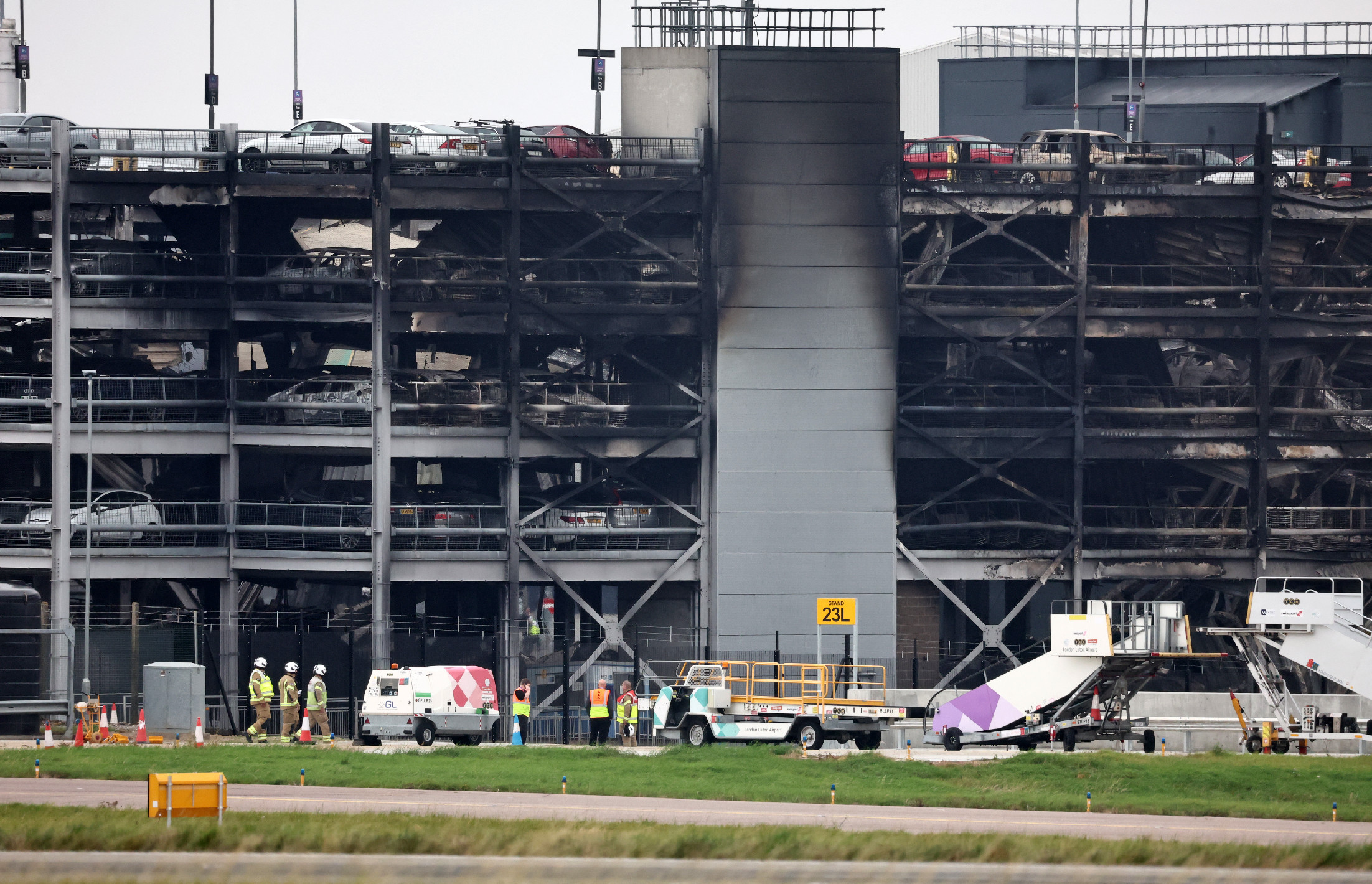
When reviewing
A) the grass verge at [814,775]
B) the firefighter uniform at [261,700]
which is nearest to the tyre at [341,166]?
the firefighter uniform at [261,700]

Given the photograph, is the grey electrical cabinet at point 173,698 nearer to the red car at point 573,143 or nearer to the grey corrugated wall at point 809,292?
the grey corrugated wall at point 809,292

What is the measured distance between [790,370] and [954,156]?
31.4 ft

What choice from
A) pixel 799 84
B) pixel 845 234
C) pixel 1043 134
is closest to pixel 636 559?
pixel 845 234

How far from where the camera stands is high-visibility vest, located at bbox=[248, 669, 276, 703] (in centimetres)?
3909

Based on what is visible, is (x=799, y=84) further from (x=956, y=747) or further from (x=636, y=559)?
(x=956, y=747)

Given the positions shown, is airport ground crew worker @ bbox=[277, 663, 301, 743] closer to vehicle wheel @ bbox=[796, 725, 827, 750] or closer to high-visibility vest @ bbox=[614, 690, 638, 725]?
high-visibility vest @ bbox=[614, 690, 638, 725]

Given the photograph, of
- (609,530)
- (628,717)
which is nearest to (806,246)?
(609,530)

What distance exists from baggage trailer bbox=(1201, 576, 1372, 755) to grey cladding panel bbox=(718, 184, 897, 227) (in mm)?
19665

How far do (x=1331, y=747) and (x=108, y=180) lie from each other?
40.6 m

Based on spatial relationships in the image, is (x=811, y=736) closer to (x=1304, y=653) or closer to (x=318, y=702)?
(x=318, y=702)

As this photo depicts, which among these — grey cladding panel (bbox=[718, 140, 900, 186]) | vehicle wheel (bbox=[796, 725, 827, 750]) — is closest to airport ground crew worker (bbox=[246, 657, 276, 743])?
vehicle wheel (bbox=[796, 725, 827, 750])

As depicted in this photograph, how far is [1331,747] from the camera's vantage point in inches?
1604

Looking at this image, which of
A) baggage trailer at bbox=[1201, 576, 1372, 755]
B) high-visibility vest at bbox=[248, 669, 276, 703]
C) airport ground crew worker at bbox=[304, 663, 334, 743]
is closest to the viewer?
airport ground crew worker at bbox=[304, 663, 334, 743]

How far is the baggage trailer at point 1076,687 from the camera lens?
→ 38.5m
